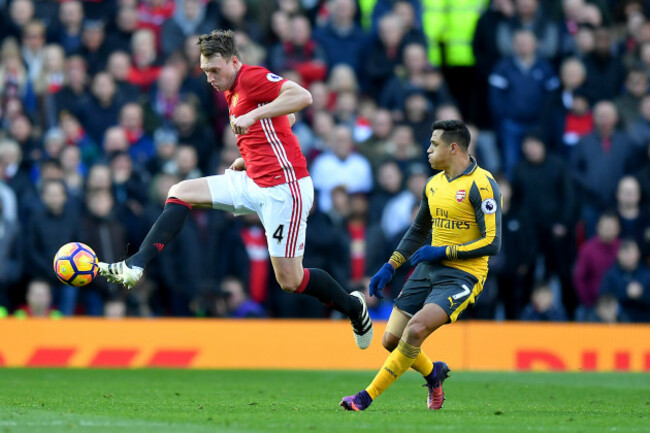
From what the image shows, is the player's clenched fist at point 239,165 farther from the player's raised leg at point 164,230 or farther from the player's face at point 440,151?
the player's face at point 440,151

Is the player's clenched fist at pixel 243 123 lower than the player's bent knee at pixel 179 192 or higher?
higher

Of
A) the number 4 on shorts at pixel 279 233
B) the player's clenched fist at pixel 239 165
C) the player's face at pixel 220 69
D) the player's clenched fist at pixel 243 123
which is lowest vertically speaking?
the number 4 on shorts at pixel 279 233

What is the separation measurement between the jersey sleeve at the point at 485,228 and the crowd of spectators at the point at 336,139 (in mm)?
6352

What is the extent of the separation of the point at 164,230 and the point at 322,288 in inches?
55.7

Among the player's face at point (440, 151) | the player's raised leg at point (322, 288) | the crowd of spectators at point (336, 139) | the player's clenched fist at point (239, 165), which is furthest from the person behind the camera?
the crowd of spectators at point (336, 139)

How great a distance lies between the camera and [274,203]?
31.0ft

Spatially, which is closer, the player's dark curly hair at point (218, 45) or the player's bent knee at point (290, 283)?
the player's dark curly hair at point (218, 45)

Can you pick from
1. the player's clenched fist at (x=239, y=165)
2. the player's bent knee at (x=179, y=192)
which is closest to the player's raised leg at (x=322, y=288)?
the player's clenched fist at (x=239, y=165)

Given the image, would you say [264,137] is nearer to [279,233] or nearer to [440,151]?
[279,233]

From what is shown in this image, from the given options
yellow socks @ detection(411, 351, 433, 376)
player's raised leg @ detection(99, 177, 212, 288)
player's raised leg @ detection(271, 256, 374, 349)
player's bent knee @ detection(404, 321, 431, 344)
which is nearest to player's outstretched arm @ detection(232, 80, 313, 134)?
player's raised leg @ detection(99, 177, 212, 288)

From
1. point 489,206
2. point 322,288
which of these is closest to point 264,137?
point 322,288

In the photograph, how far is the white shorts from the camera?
9.41 m

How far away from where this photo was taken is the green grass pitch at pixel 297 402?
7730 millimetres

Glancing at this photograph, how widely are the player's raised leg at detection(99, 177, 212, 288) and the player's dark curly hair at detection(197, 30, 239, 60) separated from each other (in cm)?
101
